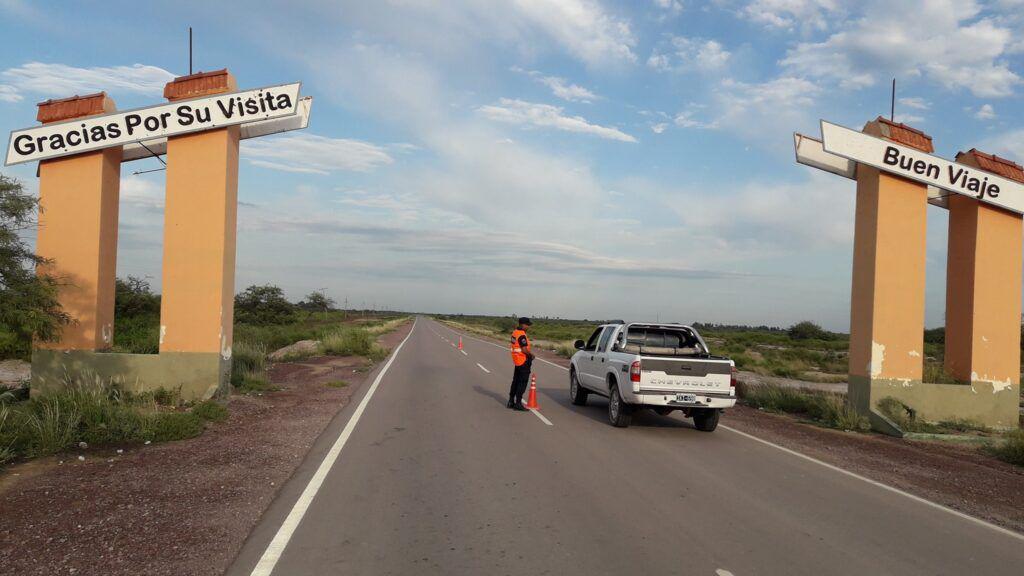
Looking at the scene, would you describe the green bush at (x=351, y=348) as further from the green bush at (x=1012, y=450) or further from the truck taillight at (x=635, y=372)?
the green bush at (x=1012, y=450)

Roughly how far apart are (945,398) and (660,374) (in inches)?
262

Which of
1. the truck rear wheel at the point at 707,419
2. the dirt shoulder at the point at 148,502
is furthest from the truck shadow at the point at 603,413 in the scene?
the dirt shoulder at the point at 148,502

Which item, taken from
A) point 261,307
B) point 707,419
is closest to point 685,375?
point 707,419

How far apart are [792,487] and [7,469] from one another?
8943 mm

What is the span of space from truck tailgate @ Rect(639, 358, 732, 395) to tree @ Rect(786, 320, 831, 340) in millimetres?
74679

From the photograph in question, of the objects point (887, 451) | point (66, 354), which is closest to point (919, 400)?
point (887, 451)

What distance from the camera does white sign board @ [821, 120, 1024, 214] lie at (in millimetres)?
13219

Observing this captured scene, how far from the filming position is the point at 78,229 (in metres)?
12.6

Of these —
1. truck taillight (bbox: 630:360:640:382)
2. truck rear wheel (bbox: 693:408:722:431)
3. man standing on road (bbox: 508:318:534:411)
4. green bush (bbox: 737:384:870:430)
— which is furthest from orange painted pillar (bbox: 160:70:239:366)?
green bush (bbox: 737:384:870:430)

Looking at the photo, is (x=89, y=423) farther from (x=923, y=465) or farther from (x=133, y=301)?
(x=133, y=301)

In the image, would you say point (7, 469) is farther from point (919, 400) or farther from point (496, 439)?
point (919, 400)

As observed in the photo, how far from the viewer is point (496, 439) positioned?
1015 centimetres

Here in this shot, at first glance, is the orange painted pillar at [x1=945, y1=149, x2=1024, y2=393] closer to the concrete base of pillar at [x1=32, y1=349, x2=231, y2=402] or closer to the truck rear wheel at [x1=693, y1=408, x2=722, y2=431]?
the truck rear wheel at [x1=693, y1=408, x2=722, y2=431]

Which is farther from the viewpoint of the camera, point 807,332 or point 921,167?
point 807,332
